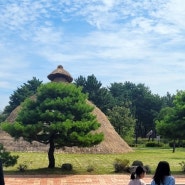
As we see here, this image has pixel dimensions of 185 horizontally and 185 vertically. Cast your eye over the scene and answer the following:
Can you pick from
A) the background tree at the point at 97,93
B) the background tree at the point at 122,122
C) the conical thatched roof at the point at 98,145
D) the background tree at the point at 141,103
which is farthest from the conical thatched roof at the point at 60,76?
the background tree at the point at 141,103

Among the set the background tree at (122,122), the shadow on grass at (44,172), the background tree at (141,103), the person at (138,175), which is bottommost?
the shadow on grass at (44,172)

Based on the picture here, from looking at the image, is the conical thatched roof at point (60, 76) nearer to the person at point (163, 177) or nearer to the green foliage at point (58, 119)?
the green foliage at point (58, 119)

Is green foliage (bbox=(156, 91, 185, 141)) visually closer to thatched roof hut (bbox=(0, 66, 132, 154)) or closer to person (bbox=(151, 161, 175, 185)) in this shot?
person (bbox=(151, 161, 175, 185))

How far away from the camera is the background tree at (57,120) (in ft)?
71.3

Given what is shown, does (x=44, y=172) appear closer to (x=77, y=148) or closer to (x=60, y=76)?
(x=77, y=148)

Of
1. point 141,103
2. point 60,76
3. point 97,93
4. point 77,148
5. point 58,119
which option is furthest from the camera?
point 141,103

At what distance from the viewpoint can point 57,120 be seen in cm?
2223

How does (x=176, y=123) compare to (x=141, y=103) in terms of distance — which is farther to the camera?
(x=141, y=103)

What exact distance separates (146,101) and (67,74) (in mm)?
30228

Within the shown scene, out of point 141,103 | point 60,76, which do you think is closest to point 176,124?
point 60,76

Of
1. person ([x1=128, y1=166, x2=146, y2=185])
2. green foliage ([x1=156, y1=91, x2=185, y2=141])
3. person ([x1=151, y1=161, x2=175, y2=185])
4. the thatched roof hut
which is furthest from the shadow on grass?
the thatched roof hut

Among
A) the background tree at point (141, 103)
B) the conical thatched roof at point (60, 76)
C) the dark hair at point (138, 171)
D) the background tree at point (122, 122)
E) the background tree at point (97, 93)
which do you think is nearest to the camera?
the dark hair at point (138, 171)

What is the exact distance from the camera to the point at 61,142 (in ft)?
72.8

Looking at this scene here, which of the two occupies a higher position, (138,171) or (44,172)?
(138,171)
